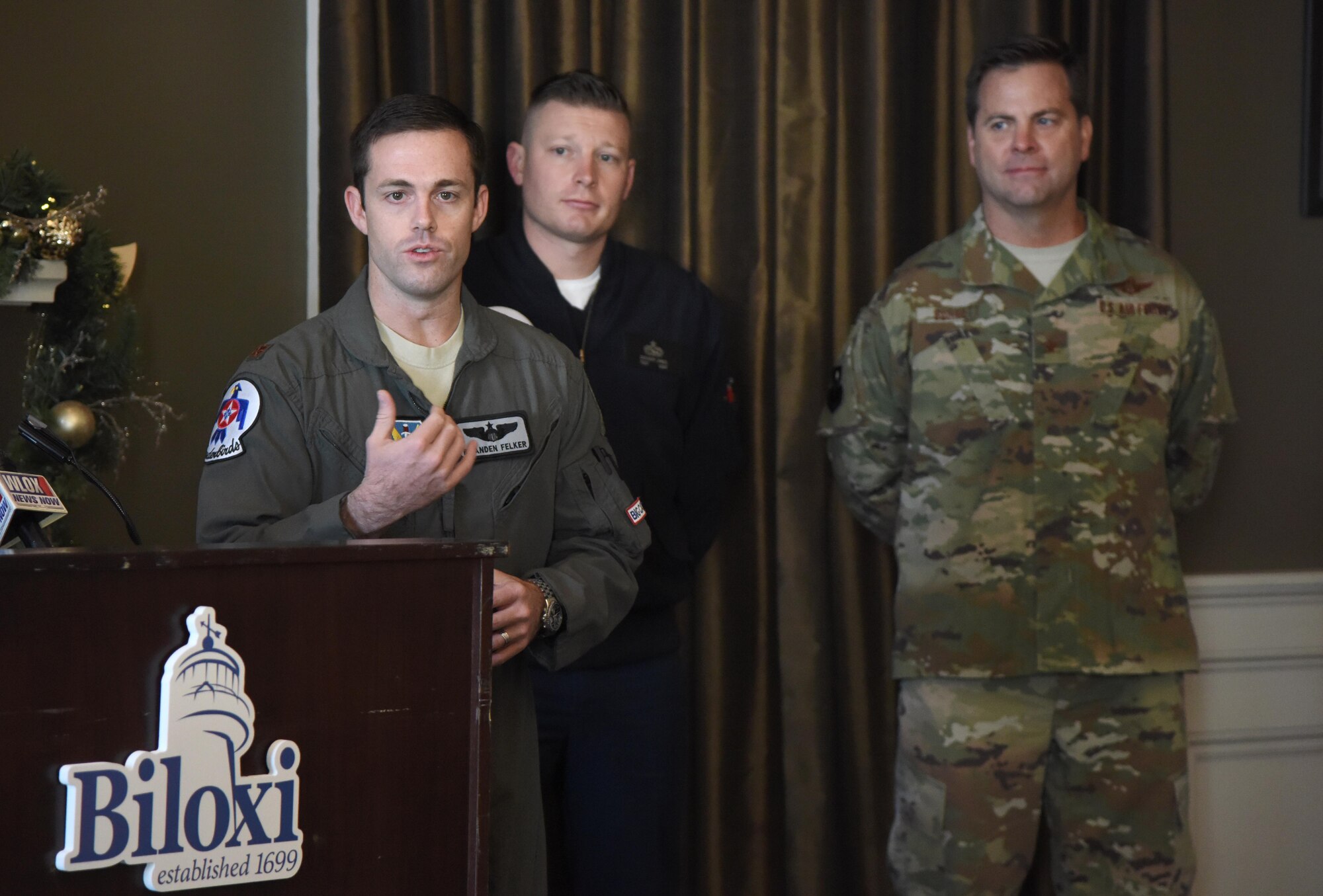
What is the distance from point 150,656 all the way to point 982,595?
160 centimetres

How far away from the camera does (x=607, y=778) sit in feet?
6.58

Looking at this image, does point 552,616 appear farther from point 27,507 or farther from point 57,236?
point 57,236

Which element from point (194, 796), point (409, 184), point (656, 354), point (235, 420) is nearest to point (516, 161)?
point (656, 354)

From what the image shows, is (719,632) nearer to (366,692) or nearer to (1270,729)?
(1270,729)

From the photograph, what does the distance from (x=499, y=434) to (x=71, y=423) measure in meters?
0.59

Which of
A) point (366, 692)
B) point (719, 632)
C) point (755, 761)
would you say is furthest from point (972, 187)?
point (366, 692)

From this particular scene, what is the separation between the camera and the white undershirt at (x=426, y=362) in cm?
158

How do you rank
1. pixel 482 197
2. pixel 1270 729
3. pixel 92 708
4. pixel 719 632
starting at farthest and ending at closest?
pixel 1270 729 < pixel 719 632 < pixel 482 197 < pixel 92 708

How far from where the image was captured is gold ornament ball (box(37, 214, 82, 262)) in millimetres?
1643

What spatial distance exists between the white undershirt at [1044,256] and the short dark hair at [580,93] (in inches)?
29.4

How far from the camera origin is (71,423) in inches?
64.6

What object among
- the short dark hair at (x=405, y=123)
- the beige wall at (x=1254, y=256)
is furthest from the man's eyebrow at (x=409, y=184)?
the beige wall at (x=1254, y=256)

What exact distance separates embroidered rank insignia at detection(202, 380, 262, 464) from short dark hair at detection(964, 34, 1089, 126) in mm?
1446

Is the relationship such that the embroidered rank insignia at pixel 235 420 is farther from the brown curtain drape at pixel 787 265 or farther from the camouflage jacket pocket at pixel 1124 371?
the camouflage jacket pocket at pixel 1124 371
